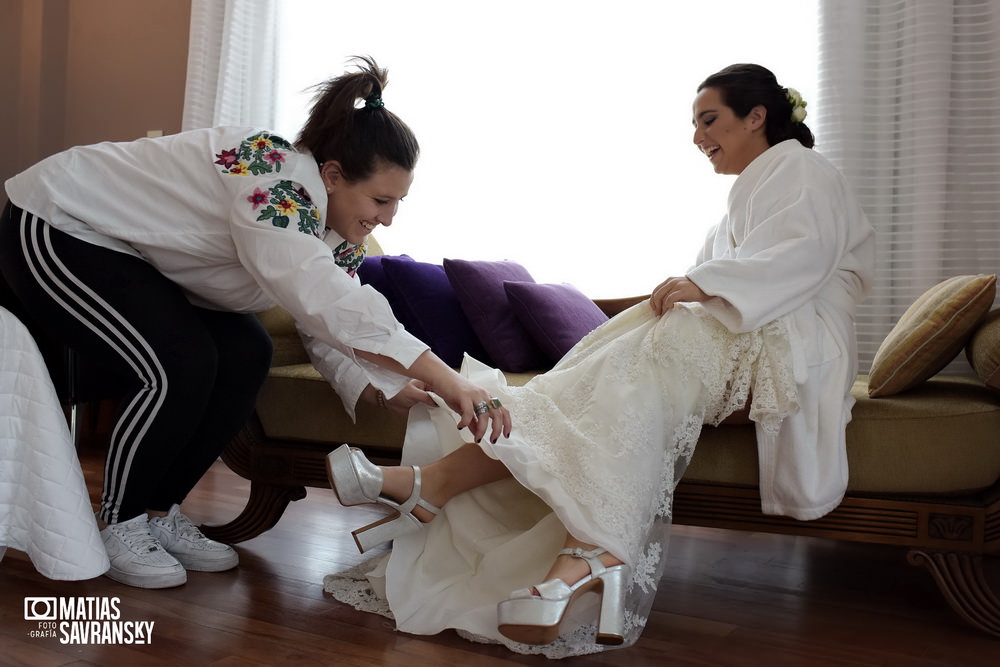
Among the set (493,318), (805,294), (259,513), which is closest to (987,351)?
Answer: (805,294)

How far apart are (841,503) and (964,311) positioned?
18.4 inches

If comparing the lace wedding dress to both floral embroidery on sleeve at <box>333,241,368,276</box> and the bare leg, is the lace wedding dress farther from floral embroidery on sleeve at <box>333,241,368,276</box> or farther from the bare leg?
floral embroidery on sleeve at <box>333,241,368,276</box>

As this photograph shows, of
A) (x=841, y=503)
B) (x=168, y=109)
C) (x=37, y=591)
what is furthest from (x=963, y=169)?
(x=168, y=109)

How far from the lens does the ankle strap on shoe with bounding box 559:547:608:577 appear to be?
1.42 meters

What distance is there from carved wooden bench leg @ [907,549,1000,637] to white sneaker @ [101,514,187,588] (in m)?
1.44

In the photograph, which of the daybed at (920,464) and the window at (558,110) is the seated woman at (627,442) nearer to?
the daybed at (920,464)

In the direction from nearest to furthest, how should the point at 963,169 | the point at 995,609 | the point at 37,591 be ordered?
the point at 995,609 → the point at 37,591 → the point at 963,169

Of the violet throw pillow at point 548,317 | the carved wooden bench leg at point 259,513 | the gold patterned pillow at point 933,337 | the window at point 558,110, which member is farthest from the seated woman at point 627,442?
the window at point 558,110

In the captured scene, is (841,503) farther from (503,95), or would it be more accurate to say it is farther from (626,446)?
(503,95)

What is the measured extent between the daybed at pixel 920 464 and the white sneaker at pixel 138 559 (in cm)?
53

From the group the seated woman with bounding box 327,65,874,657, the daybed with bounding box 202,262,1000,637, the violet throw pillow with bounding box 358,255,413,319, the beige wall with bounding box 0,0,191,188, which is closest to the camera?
the seated woman with bounding box 327,65,874,657

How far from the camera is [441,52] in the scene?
3.50 metres

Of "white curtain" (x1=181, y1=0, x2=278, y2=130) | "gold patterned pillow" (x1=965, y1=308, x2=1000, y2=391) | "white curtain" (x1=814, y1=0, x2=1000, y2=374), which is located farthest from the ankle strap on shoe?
"white curtain" (x1=181, y1=0, x2=278, y2=130)

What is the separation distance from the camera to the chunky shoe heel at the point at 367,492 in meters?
1.54
